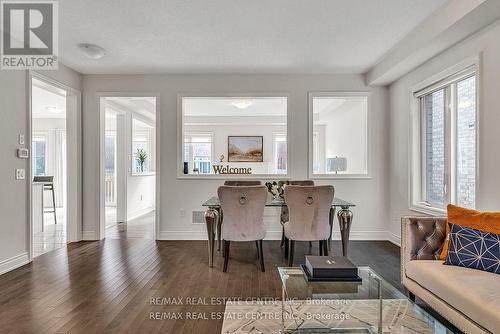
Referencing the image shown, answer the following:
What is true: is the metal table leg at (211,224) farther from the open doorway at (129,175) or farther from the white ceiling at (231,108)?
the white ceiling at (231,108)

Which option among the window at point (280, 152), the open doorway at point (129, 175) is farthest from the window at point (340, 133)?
the open doorway at point (129, 175)

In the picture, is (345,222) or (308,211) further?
(345,222)

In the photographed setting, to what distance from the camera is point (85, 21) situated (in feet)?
9.88

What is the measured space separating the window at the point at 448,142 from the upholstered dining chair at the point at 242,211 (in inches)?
83.7

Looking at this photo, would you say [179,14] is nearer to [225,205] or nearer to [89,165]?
[225,205]

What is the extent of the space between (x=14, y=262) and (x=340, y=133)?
6.91 meters

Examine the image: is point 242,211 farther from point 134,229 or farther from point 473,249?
point 134,229

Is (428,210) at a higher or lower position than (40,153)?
lower

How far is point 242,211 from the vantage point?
3.18 metres

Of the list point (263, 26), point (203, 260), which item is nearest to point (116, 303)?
point (203, 260)

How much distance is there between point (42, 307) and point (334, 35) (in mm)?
3859

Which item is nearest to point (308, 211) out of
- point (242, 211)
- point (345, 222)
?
point (345, 222)

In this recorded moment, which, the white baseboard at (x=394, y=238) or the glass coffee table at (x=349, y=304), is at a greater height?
the glass coffee table at (x=349, y=304)

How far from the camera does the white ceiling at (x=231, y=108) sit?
685 cm
